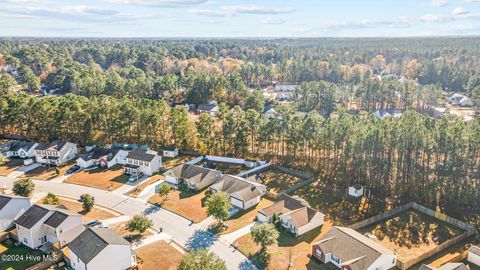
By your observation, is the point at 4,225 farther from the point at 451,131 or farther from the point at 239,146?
the point at 451,131

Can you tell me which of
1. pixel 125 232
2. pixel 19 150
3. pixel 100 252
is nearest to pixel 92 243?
pixel 100 252

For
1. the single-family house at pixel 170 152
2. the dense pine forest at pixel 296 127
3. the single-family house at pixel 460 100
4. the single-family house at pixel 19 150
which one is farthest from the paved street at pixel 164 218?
the single-family house at pixel 460 100

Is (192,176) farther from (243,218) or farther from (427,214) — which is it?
(427,214)

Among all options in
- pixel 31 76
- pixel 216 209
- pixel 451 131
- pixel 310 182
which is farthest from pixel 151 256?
pixel 31 76

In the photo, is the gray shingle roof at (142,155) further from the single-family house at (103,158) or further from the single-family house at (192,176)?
the single-family house at (192,176)

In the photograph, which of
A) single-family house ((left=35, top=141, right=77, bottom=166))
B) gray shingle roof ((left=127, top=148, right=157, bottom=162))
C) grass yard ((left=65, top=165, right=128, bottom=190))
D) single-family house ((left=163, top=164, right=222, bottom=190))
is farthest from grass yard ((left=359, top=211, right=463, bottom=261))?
single-family house ((left=35, top=141, right=77, bottom=166))
